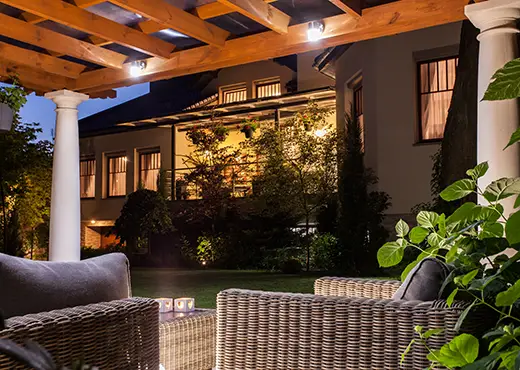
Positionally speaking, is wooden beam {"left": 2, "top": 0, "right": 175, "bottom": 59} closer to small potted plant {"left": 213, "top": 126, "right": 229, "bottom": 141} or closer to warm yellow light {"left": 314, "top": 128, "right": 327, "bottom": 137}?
warm yellow light {"left": 314, "top": 128, "right": 327, "bottom": 137}

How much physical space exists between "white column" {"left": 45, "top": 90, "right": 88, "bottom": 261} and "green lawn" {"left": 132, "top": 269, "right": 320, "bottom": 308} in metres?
2.15

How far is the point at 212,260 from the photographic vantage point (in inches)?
503

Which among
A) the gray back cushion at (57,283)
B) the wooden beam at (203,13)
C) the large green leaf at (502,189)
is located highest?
the wooden beam at (203,13)

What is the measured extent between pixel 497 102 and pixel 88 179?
16095 mm

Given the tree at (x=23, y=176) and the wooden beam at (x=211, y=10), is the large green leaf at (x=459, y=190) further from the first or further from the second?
the tree at (x=23, y=176)

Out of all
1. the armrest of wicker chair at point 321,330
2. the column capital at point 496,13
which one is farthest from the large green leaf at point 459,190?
the column capital at point 496,13

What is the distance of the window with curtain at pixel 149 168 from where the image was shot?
54.7 ft

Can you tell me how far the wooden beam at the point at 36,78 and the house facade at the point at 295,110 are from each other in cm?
566

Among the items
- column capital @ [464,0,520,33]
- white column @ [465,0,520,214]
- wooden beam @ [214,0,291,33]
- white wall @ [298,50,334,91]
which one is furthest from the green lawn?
white wall @ [298,50,334,91]

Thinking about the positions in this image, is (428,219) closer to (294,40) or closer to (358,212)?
(294,40)

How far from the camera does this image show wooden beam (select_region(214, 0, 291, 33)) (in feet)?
13.7

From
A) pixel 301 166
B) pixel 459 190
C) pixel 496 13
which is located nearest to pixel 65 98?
pixel 496 13

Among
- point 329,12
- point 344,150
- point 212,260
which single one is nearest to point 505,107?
point 329,12

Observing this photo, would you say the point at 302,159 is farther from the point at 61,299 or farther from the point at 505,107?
the point at 61,299
